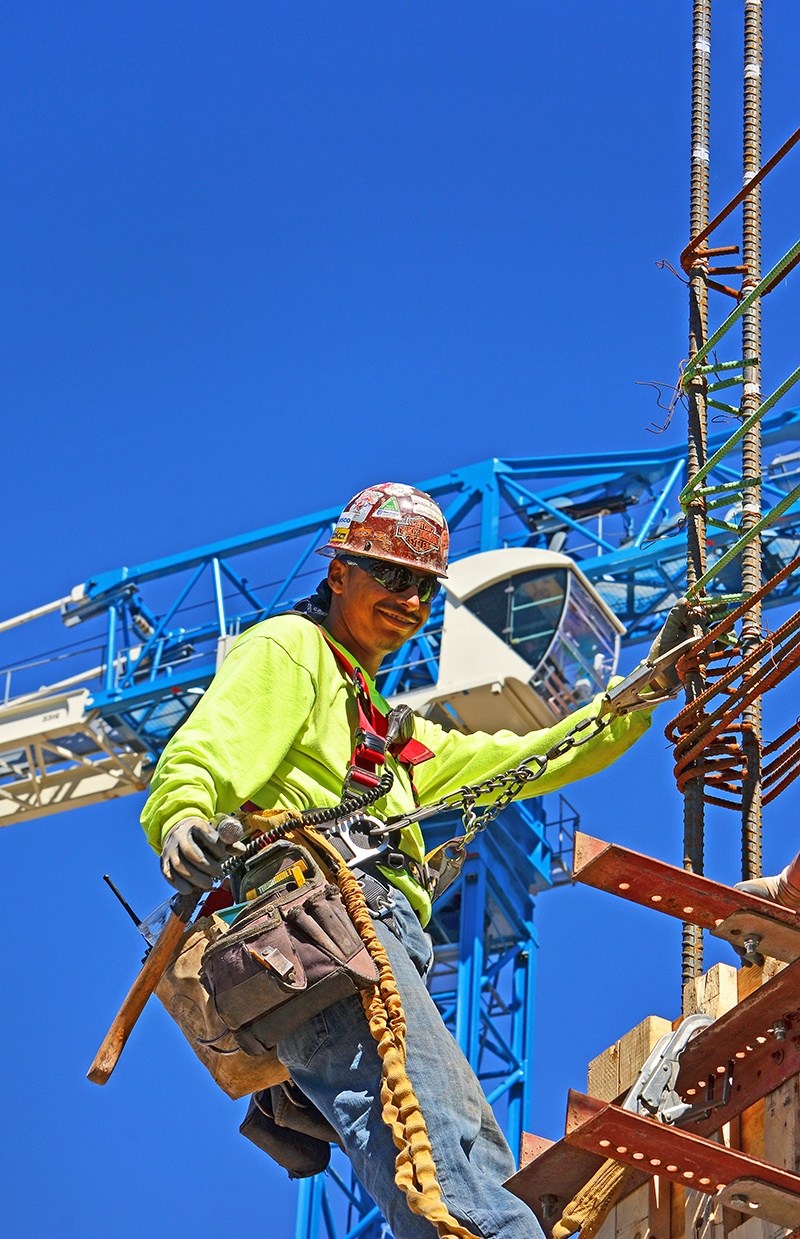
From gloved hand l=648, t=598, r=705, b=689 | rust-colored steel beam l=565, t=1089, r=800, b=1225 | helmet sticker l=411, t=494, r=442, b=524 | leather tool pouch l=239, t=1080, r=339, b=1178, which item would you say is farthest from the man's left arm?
rust-colored steel beam l=565, t=1089, r=800, b=1225

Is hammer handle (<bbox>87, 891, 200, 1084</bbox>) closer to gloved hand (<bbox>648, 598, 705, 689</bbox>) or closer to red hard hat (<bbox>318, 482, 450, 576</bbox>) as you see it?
red hard hat (<bbox>318, 482, 450, 576</bbox>)

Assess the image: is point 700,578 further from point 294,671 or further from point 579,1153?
point 579,1153

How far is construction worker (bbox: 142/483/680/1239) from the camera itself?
232 inches

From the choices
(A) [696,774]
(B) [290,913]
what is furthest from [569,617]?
(B) [290,913]

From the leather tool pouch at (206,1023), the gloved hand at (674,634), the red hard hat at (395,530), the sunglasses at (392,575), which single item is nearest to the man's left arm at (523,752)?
the gloved hand at (674,634)

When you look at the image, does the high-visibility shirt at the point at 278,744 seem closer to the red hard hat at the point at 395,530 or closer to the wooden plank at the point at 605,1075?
the red hard hat at the point at 395,530

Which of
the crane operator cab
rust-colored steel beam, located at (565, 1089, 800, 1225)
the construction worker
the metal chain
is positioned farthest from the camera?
the crane operator cab

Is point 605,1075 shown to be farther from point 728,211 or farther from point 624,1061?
point 728,211

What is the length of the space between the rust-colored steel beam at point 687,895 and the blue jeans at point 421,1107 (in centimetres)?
70

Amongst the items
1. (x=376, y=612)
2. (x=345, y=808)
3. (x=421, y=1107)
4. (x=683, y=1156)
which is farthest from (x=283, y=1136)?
(x=376, y=612)

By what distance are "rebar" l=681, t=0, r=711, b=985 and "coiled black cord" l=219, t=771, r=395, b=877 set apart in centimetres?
147

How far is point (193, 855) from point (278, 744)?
2.20 ft

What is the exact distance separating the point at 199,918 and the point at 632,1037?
166 centimetres

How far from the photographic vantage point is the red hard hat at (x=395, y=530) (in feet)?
23.4
